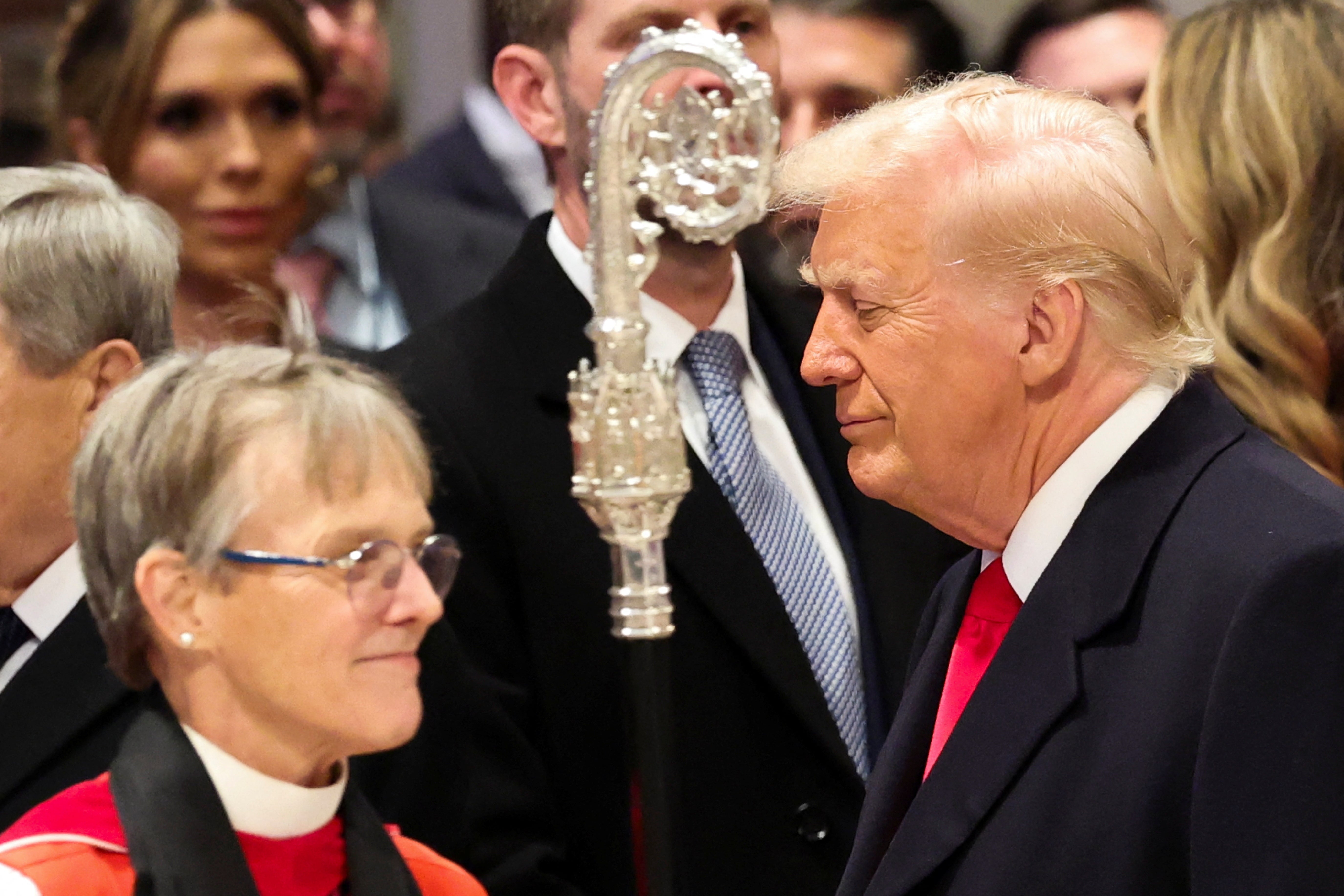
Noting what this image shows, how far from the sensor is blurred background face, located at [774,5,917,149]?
13.6 feet

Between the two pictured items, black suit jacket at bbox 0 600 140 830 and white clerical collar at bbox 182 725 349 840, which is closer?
white clerical collar at bbox 182 725 349 840

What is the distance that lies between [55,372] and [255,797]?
30.3 inches

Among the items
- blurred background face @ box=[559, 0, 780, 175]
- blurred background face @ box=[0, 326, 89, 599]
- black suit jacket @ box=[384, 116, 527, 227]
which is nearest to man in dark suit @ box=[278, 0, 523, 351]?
black suit jacket @ box=[384, 116, 527, 227]

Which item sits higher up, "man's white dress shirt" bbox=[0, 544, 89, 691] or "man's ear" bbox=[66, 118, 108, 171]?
"man's ear" bbox=[66, 118, 108, 171]

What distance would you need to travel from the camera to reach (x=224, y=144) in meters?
3.84

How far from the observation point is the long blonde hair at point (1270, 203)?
2.83 meters

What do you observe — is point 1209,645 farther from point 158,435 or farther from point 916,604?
point 158,435

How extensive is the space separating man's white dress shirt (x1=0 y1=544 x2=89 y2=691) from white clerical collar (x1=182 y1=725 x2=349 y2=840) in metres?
0.50

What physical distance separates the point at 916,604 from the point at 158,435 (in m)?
1.23

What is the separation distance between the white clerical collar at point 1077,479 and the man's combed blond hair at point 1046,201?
49 mm

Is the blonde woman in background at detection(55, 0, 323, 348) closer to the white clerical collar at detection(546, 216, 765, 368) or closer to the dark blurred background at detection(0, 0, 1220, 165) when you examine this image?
the white clerical collar at detection(546, 216, 765, 368)

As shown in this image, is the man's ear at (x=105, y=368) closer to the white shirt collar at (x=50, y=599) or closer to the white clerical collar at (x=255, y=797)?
the white shirt collar at (x=50, y=599)

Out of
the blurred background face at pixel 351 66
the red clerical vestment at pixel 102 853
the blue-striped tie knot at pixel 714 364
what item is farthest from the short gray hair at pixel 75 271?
the blurred background face at pixel 351 66

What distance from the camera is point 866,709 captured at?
2.87 meters
